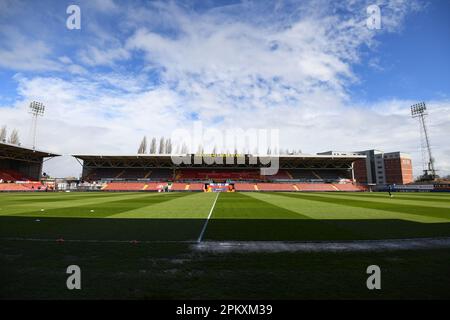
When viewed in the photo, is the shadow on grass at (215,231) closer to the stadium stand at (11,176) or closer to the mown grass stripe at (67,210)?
the mown grass stripe at (67,210)

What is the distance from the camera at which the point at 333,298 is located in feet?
13.1

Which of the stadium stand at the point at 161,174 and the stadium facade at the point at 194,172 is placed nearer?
the stadium facade at the point at 194,172

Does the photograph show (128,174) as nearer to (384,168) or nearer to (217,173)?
(217,173)

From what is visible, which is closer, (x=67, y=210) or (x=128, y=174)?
(x=67, y=210)

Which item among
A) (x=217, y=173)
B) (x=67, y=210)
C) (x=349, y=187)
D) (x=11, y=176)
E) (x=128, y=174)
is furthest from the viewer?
(x=217, y=173)

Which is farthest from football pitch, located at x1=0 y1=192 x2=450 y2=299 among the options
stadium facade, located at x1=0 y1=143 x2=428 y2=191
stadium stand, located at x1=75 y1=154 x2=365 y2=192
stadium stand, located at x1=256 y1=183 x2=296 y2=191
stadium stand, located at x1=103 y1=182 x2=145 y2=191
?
stadium stand, located at x1=103 y1=182 x2=145 y2=191

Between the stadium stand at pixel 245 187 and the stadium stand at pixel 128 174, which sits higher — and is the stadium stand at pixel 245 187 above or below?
below

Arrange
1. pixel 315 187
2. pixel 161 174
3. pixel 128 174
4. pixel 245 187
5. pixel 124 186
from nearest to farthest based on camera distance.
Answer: pixel 124 186 < pixel 245 187 < pixel 315 187 < pixel 128 174 < pixel 161 174

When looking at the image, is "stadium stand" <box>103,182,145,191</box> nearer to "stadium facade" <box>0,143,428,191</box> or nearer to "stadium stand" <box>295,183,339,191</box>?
"stadium facade" <box>0,143,428,191</box>

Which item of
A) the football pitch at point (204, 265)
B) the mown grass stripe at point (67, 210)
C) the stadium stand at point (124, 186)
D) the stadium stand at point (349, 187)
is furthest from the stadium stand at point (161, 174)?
the football pitch at point (204, 265)

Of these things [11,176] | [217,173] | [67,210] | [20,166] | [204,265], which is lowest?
[204,265]

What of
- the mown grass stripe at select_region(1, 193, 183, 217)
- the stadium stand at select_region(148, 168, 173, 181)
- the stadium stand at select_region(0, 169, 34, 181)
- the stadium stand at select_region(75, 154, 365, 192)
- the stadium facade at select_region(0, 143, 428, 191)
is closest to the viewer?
the mown grass stripe at select_region(1, 193, 183, 217)

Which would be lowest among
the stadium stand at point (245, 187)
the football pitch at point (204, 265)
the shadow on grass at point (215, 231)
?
the football pitch at point (204, 265)

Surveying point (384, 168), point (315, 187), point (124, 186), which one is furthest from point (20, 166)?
point (384, 168)
